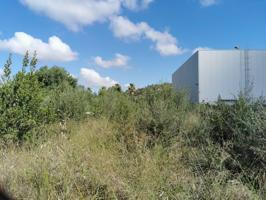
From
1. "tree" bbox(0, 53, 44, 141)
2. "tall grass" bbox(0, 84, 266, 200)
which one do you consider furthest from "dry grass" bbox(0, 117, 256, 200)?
"tree" bbox(0, 53, 44, 141)

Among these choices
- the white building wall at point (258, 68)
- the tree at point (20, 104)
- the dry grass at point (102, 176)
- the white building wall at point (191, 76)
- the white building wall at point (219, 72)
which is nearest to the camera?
the dry grass at point (102, 176)

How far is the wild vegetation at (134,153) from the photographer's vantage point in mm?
4500

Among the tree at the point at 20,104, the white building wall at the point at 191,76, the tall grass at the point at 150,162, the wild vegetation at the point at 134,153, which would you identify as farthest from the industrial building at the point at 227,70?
the tree at the point at 20,104

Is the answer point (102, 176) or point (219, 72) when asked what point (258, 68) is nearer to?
point (219, 72)

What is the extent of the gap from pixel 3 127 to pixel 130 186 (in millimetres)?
4094

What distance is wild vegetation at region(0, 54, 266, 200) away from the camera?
4.50 meters

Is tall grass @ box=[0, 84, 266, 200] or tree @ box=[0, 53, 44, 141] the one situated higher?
tree @ box=[0, 53, 44, 141]

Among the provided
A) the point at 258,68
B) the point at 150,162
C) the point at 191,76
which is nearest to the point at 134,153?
the point at 150,162

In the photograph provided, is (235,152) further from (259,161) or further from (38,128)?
(38,128)

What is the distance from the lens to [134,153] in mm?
5824

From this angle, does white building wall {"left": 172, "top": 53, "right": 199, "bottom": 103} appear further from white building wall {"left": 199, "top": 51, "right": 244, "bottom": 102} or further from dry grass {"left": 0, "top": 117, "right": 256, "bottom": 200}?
dry grass {"left": 0, "top": 117, "right": 256, "bottom": 200}

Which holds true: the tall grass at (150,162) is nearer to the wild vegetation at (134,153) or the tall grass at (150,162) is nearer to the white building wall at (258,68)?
the wild vegetation at (134,153)

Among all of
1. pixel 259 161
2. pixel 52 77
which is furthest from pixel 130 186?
pixel 52 77

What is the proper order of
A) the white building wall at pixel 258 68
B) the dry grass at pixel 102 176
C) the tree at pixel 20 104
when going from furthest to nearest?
1. the white building wall at pixel 258 68
2. the tree at pixel 20 104
3. the dry grass at pixel 102 176
